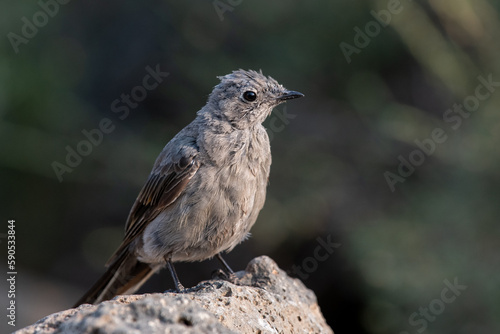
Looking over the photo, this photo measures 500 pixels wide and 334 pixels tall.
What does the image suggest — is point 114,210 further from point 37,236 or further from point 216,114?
point 216,114

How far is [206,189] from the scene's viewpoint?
520cm

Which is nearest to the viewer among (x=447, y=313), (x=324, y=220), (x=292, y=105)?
(x=447, y=313)

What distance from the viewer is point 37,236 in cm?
1126

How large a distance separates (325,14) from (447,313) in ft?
16.1

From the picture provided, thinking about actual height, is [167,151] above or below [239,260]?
above

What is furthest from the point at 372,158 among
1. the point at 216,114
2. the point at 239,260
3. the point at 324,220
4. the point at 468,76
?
the point at 216,114
